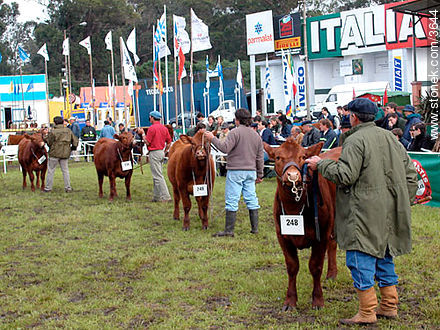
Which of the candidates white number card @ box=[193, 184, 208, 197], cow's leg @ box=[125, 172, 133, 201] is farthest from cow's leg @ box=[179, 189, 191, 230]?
cow's leg @ box=[125, 172, 133, 201]

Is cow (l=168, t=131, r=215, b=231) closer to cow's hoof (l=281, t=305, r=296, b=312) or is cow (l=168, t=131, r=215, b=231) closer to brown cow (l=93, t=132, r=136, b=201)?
brown cow (l=93, t=132, r=136, b=201)

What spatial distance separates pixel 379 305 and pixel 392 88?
31.8 m

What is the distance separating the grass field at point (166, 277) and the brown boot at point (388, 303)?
0.31 ft

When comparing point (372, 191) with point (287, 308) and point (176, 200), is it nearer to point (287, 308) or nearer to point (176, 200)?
point (287, 308)

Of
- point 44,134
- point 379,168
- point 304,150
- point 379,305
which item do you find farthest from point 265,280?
point 44,134

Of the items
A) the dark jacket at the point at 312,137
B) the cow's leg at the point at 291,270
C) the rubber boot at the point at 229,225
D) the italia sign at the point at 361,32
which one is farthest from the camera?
the italia sign at the point at 361,32

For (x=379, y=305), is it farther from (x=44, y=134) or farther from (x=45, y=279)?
(x=44, y=134)

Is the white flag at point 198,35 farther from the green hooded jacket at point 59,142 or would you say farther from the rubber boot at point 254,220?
the rubber boot at point 254,220

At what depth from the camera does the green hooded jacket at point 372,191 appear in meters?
4.71

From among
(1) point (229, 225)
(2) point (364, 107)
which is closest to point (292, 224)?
(2) point (364, 107)

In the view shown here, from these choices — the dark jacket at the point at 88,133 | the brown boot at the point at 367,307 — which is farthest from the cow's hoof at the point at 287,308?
the dark jacket at the point at 88,133

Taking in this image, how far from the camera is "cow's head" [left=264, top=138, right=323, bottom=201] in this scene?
4.99 metres

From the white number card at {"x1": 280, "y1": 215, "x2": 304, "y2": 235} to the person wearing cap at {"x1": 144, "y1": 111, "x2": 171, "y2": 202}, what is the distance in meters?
7.94

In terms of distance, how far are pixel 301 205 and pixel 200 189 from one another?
4.37m
